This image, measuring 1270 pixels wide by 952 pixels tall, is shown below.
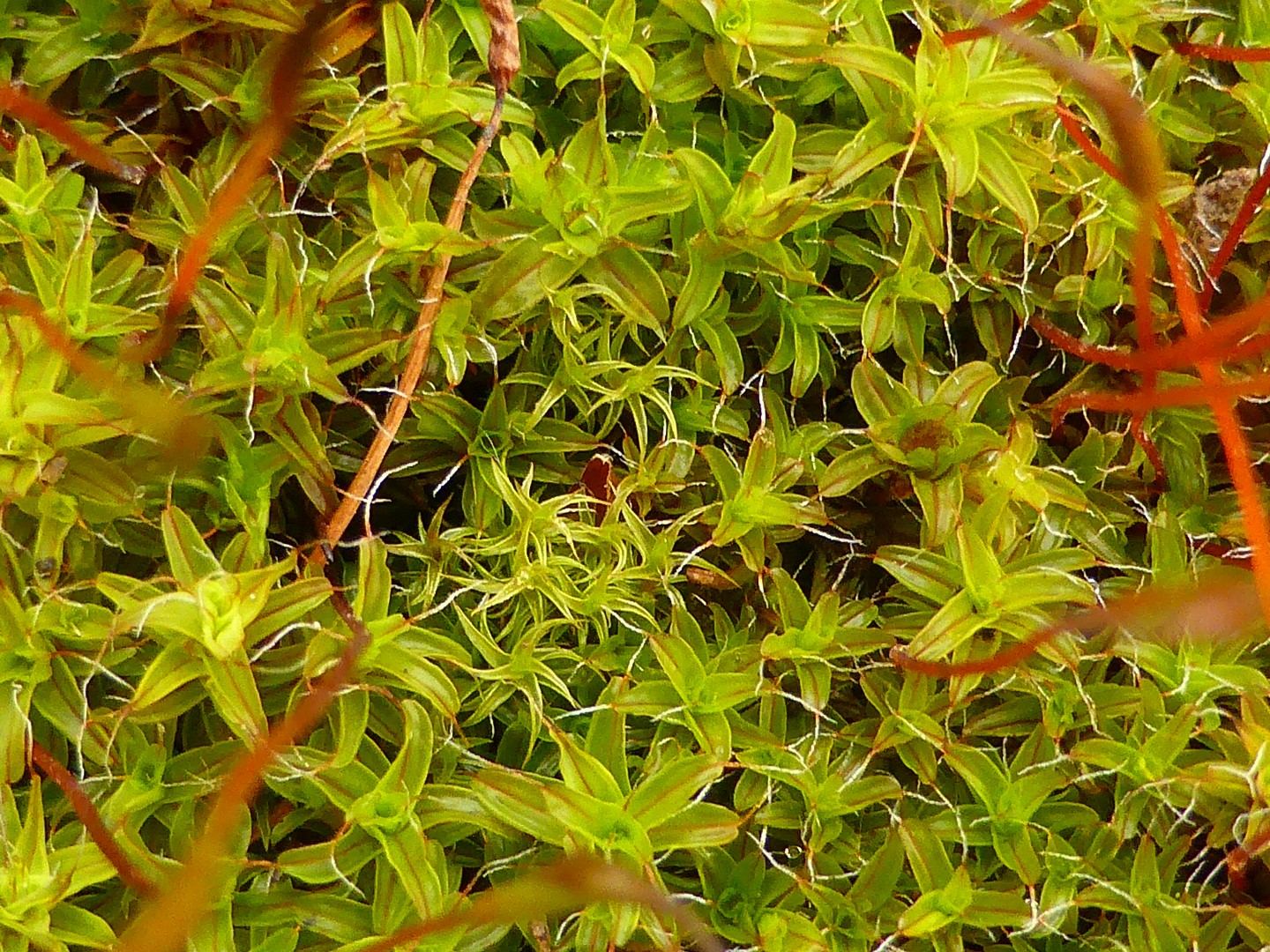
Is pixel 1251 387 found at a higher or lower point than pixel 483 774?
higher

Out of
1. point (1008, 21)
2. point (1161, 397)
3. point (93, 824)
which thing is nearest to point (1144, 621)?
point (1161, 397)

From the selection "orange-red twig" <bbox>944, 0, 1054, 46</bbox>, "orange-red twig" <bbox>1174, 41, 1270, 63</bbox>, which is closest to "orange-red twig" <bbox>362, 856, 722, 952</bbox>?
"orange-red twig" <bbox>944, 0, 1054, 46</bbox>

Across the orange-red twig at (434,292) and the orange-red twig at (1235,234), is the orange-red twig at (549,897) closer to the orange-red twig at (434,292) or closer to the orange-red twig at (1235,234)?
the orange-red twig at (434,292)

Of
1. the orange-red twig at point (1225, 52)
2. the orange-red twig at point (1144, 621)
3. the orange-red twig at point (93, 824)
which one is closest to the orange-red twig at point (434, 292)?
the orange-red twig at point (93, 824)

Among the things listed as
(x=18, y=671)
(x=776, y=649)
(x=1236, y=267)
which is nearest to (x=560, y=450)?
(x=776, y=649)

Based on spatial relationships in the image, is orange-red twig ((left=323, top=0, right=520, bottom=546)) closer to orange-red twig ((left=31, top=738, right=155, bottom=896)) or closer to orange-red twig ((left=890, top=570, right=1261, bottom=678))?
orange-red twig ((left=31, top=738, right=155, bottom=896))

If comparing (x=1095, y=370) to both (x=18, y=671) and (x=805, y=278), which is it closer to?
(x=805, y=278)

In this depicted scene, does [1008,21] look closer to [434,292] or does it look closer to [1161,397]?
[1161,397]
